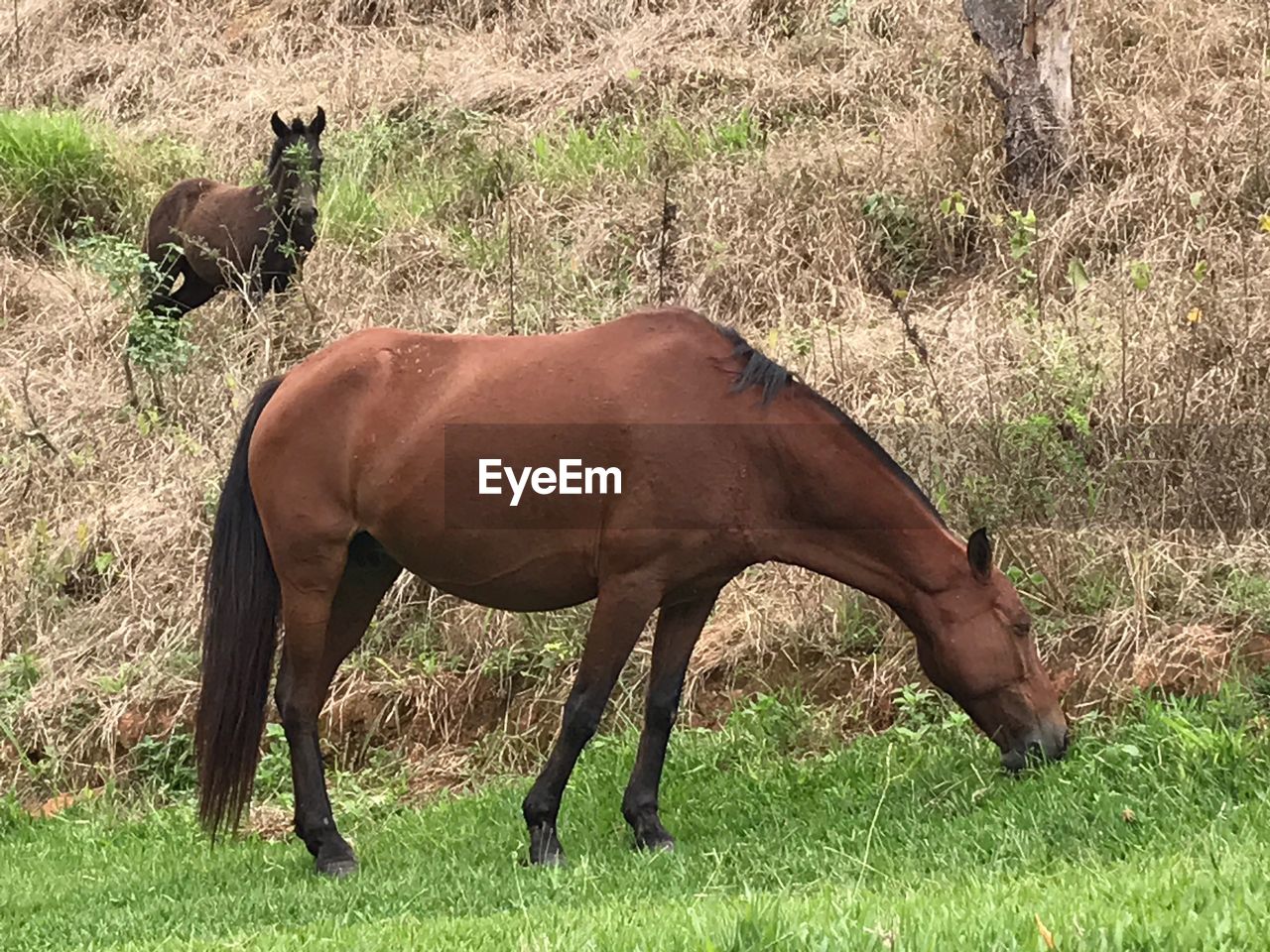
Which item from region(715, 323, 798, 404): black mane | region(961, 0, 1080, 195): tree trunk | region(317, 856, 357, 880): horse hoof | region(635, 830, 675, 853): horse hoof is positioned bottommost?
region(317, 856, 357, 880): horse hoof

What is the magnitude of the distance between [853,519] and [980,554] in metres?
0.53

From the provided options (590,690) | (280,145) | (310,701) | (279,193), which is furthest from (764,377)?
(280,145)

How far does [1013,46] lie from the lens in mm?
10836

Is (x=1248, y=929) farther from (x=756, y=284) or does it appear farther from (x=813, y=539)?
(x=756, y=284)

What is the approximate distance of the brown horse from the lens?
6.18 metres

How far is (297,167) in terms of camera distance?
11.7 meters

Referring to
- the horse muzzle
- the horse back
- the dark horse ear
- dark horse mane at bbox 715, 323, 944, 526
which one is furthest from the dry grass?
dark horse mane at bbox 715, 323, 944, 526

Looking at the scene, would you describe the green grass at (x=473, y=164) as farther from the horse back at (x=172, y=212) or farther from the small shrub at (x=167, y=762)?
the small shrub at (x=167, y=762)

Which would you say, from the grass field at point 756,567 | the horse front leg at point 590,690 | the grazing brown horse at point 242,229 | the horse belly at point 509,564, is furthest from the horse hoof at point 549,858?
the grazing brown horse at point 242,229

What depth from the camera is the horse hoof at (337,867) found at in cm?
650

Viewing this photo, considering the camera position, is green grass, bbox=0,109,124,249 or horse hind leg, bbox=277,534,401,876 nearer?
horse hind leg, bbox=277,534,401,876

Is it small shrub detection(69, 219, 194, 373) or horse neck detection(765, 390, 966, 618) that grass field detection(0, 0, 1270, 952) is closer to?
small shrub detection(69, 219, 194, 373)

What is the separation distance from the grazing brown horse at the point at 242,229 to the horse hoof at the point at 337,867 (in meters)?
6.00

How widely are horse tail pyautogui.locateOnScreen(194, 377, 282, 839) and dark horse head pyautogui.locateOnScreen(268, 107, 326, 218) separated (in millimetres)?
4939
